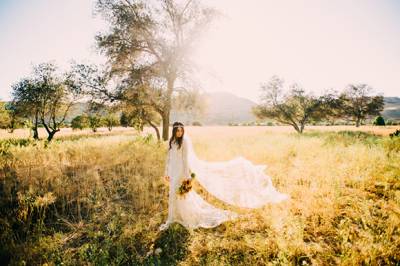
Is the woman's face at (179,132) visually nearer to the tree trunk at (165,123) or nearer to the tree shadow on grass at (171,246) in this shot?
the tree shadow on grass at (171,246)

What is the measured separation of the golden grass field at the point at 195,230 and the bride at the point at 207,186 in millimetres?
319

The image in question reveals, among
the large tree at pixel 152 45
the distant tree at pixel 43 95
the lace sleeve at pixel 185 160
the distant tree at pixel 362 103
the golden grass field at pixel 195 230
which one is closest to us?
the golden grass field at pixel 195 230

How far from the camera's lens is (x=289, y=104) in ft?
105

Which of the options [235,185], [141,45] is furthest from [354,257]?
[141,45]

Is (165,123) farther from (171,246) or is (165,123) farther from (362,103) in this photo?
(362,103)

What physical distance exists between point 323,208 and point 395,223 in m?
1.40

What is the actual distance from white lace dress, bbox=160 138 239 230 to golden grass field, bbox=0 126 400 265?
261mm

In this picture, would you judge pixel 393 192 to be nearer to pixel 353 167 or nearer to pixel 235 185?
pixel 353 167

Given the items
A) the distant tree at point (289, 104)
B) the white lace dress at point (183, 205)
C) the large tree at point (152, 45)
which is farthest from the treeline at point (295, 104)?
the white lace dress at point (183, 205)

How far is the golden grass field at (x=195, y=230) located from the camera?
4.46 m

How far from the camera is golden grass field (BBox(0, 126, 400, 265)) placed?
4.46 metres

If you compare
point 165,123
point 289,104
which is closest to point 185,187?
point 165,123

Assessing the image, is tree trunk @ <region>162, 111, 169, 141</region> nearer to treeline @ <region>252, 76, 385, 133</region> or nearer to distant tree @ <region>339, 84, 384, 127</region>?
treeline @ <region>252, 76, 385, 133</region>

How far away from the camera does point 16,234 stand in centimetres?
553
